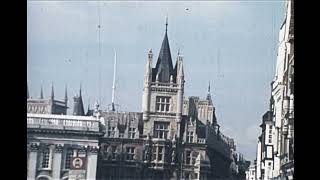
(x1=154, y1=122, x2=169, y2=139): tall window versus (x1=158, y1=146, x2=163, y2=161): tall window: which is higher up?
(x1=154, y1=122, x2=169, y2=139): tall window

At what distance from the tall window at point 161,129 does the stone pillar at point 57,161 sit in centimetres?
60

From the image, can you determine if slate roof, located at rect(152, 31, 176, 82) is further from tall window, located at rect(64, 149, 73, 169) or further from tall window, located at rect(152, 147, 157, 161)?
tall window, located at rect(64, 149, 73, 169)

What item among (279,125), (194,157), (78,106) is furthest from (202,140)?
(78,106)

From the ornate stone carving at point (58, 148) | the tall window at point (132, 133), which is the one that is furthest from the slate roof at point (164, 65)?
the ornate stone carving at point (58, 148)

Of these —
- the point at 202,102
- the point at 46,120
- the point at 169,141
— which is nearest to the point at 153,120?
the point at 169,141

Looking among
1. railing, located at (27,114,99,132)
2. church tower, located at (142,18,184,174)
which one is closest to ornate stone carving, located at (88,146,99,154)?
railing, located at (27,114,99,132)

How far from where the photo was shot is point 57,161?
313 centimetres

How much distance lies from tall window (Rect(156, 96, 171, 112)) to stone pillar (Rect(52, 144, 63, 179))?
2.14 feet

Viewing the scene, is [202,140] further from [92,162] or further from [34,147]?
[34,147]

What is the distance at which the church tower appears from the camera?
9.65ft

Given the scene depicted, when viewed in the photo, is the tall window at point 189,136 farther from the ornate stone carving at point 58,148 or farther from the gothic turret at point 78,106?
the ornate stone carving at point 58,148

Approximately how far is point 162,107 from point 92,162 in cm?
57

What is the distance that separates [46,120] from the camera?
311cm
